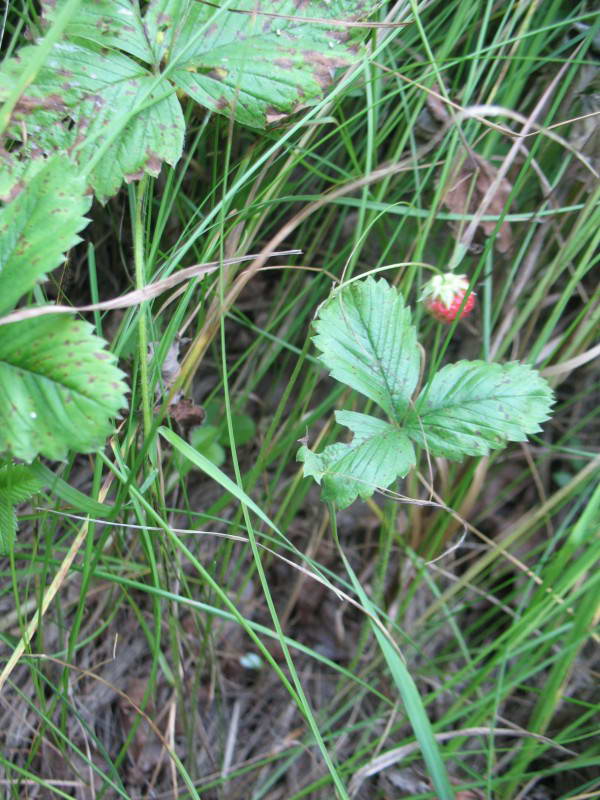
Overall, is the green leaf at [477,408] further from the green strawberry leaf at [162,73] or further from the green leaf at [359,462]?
the green strawberry leaf at [162,73]

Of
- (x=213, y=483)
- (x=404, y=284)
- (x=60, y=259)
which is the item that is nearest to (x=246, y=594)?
(x=213, y=483)

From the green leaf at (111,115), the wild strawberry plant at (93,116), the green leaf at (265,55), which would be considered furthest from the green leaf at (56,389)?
the green leaf at (265,55)

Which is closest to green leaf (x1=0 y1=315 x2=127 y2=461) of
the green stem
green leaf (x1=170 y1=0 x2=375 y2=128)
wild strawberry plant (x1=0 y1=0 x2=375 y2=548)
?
wild strawberry plant (x1=0 y1=0 x2=375 y2=548)

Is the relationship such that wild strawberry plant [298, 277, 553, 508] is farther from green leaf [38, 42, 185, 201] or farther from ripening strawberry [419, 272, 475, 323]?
green leaf [38, 42, 185, 201]

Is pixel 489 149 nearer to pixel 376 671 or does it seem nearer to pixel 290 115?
pixel 290 115

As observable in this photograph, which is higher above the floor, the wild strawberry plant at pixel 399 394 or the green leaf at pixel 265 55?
the green leaf at pixel 265 55

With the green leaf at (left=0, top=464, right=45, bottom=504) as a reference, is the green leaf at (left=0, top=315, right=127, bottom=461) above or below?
above
